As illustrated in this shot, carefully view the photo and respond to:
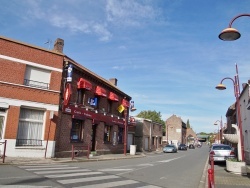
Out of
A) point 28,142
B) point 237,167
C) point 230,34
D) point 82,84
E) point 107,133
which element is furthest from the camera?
point 107,133

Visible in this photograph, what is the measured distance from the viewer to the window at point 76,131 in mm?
22594

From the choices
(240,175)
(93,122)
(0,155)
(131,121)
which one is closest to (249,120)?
(240,175)

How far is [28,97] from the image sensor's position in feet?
61.7

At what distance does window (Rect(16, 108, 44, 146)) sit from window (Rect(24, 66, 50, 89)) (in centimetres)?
179

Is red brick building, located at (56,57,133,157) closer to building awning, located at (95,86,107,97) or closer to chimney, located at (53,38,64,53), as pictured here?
building awning, located at (95,86,107,97)

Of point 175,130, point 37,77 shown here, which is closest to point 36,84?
point 37,77

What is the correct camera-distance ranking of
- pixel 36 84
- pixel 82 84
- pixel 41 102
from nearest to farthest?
pixel 41 102, pixel 36 84, pixel 82 84

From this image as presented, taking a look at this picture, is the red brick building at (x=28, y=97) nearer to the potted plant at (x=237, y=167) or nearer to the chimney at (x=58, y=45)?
the chimney at (x=58, y=45)

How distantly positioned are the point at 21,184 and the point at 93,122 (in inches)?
664

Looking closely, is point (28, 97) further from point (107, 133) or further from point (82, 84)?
point (107, 133)

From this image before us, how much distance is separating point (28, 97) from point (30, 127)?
2024 millimetres

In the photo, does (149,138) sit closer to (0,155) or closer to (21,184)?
(0,155)

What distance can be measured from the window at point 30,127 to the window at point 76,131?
353cm

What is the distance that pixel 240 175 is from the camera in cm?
1434
